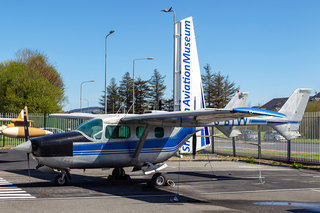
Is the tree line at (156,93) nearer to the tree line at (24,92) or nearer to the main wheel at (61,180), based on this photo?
the tree line at (24,92)

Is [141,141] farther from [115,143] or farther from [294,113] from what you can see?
[294,113]

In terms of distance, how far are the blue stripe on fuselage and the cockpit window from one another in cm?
26

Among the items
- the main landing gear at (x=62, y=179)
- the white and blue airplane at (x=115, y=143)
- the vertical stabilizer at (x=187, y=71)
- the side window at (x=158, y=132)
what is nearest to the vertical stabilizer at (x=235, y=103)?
the white and blue airplane at (x=115, y=143)

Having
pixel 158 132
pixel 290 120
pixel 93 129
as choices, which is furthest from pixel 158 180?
pixel 290 120

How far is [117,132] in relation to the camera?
12.7 metres

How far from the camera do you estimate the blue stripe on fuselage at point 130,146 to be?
39.7 ft

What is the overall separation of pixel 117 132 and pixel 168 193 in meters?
2.67

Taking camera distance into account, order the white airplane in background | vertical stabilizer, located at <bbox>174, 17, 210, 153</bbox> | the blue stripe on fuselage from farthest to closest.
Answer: vertical stabilizer, located at <bbox>174, 17, 210, 153</bbox> → the blue stripe on fuselage → the white airplane in background

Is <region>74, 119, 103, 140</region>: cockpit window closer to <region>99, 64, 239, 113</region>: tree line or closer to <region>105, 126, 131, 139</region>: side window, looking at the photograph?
<region>105, 126, 131, 139</region>: side window

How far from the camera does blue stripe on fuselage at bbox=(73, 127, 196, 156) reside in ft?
39.7

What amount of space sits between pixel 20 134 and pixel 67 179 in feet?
40.0

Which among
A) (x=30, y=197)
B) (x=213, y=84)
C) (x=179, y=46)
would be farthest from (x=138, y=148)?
(x=213, y=84)

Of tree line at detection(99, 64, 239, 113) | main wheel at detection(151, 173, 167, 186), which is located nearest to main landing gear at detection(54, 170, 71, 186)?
main wheel at detection(151, 173, 167, 186)

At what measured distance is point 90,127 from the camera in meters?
12.4
